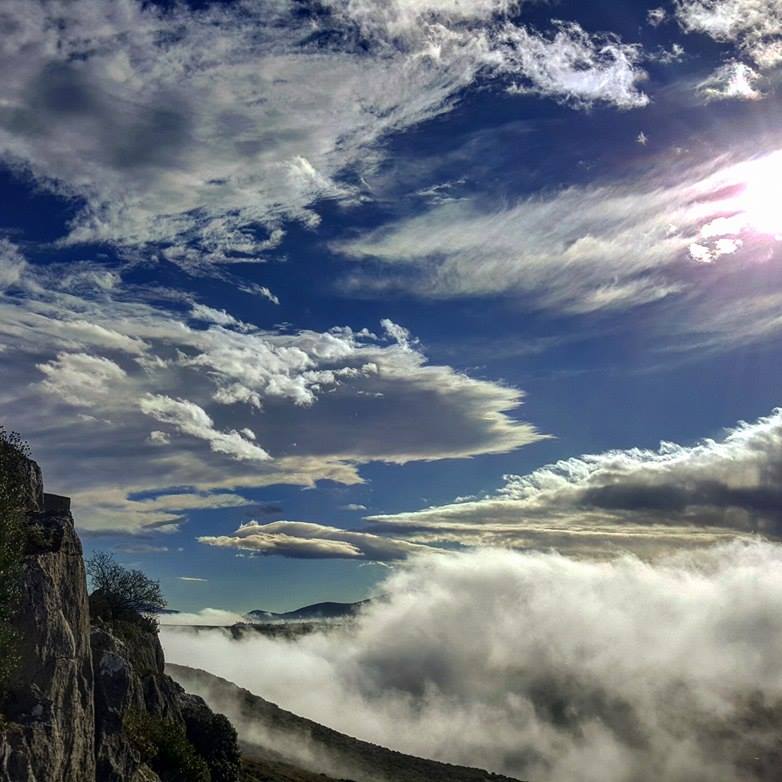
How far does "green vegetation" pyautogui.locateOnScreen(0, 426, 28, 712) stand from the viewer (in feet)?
182

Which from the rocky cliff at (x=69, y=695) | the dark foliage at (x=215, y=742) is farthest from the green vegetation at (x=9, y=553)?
the dark foliage at (x=215, y=742)

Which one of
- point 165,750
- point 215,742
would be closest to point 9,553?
point 165,750

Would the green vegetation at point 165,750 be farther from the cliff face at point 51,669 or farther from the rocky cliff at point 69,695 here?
the cliff face at point 51,669

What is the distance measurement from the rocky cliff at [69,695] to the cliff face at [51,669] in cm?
8

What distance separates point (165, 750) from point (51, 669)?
2957cm

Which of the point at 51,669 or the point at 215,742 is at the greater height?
the point at 51,669

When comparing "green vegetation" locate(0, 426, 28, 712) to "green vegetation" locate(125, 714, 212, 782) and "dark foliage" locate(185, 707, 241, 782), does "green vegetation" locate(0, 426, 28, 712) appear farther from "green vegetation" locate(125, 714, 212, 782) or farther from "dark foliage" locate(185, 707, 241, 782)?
"dark foliage" locate(185, 707, 241, 782)

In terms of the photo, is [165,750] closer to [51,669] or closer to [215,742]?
[215,742]

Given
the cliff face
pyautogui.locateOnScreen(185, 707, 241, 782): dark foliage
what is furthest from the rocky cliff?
pyautogui.locateOnScreen(185, 707, 241, 782): dark foliage

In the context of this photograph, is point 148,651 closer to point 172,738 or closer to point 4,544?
point 172,738

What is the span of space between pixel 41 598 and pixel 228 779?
4760 cm

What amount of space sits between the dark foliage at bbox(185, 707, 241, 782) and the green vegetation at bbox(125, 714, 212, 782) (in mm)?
8668

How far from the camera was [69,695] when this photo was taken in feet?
198

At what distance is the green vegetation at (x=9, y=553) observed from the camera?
5544cm
